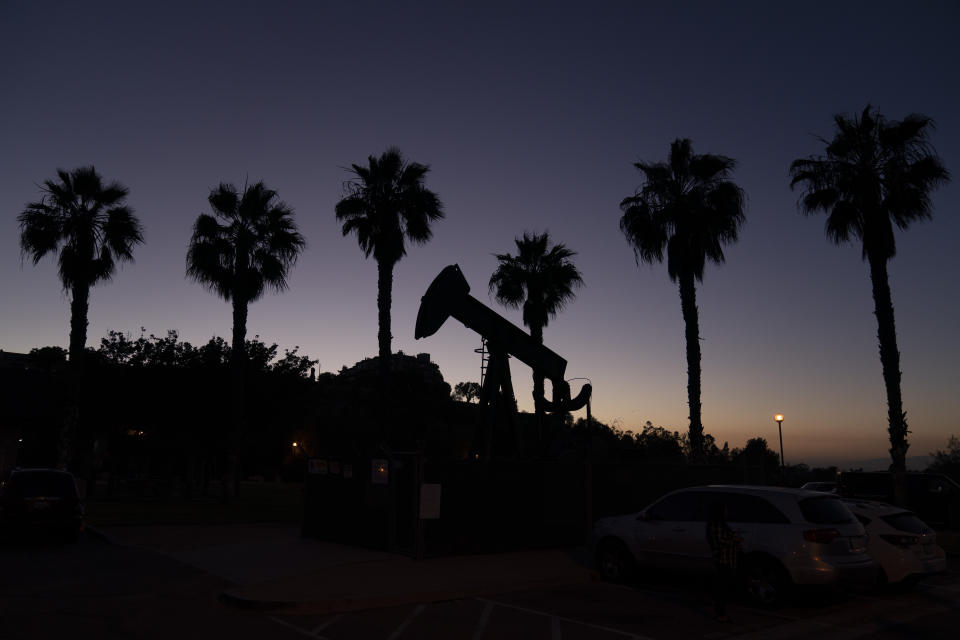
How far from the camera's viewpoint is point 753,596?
9.74 m

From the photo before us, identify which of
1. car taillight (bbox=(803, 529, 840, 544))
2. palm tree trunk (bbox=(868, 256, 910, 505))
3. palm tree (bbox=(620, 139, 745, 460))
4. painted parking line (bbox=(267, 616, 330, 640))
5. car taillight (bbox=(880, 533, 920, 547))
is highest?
palm tree (bbox=(620, 139, 745, 460))

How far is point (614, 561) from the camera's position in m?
11.8

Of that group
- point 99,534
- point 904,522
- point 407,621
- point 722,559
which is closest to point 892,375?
point 904,522

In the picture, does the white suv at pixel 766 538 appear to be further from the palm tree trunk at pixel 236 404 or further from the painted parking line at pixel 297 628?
the palm tree trunk at pixel 236 404

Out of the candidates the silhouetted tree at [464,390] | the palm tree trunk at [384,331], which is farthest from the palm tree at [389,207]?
the silhouetted tree at [464,390]

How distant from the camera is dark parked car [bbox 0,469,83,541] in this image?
1434 centimetres

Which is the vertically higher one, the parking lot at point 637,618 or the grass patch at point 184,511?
the parking lot at point 637,618

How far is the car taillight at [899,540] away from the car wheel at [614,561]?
3902mm

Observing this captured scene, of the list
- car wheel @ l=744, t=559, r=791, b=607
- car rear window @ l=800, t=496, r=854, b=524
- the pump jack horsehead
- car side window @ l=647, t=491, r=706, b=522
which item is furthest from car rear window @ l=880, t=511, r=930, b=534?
the pump jack horsehead

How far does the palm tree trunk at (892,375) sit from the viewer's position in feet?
68.9

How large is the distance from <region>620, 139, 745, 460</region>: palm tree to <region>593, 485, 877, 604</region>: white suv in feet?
45.0

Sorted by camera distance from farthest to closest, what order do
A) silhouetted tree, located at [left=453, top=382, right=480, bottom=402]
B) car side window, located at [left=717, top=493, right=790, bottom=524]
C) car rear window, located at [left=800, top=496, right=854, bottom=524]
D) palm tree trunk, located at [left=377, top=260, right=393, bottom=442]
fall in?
silhouetted tree, located at [left=453, top=382, right=480, bottom=402] < palm tree trunk, located at [left=377, top=260, right=393, bottom=442] < car side window, located at [left=717, top=493, right=790, bottom=524] < car rear window, located at [left=800, top=496, right=854, bottom=524]

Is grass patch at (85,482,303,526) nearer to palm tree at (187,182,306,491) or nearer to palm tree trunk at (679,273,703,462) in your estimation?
palm tree at (187,182,306,491)

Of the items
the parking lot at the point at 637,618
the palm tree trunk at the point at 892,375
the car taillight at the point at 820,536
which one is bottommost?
the parking lot at the point at 637,618
